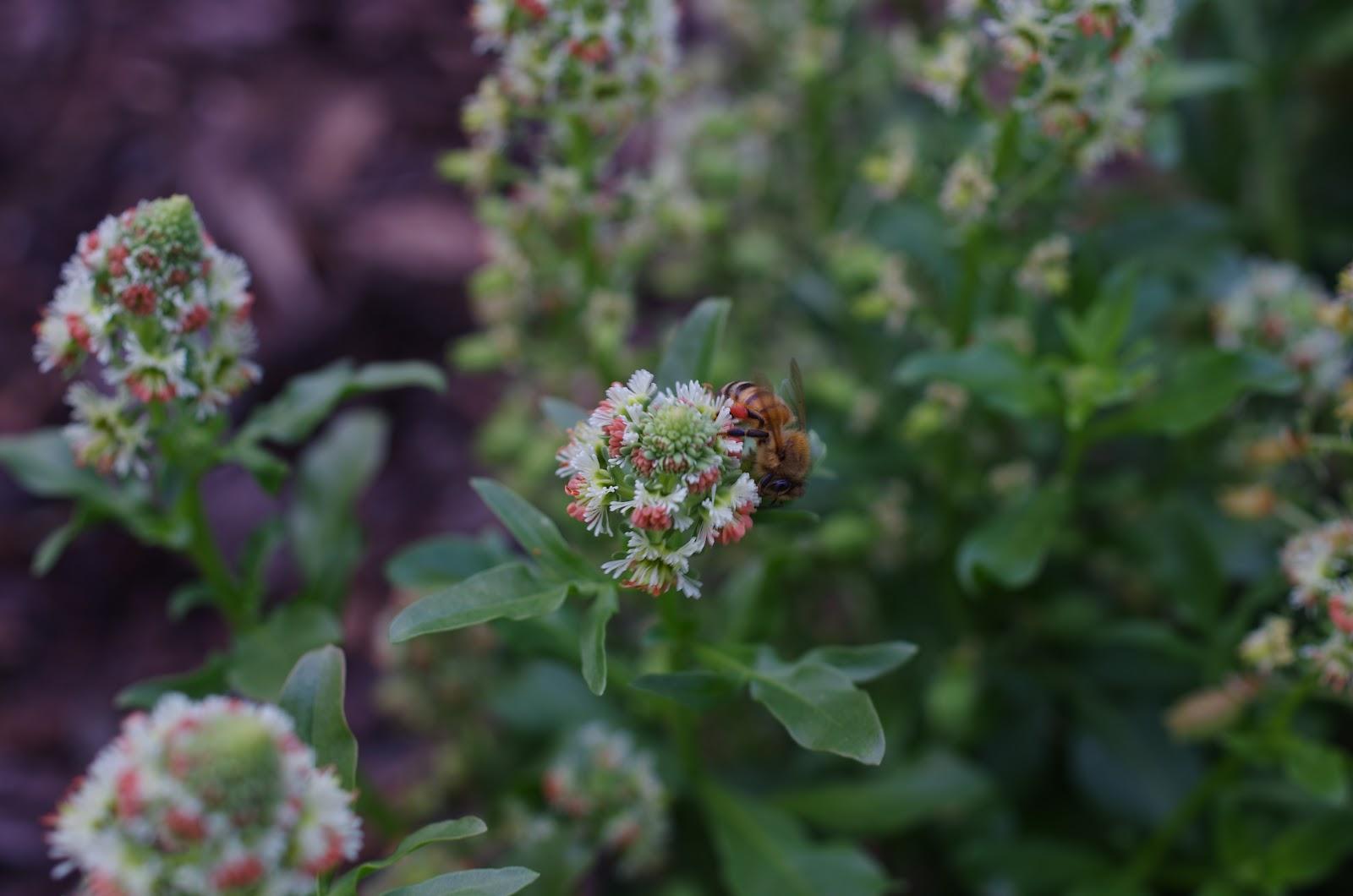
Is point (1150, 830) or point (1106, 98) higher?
point (1106, 98)

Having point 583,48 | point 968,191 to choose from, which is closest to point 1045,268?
point 968,191

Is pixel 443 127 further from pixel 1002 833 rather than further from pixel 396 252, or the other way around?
pixel 1002 833

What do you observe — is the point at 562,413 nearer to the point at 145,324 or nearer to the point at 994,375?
the point at 145,324

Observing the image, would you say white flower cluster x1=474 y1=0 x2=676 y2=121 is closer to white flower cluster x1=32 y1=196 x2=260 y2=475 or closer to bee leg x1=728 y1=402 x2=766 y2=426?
white flower cluster x1=32 y1=196 x2=260 y2=475

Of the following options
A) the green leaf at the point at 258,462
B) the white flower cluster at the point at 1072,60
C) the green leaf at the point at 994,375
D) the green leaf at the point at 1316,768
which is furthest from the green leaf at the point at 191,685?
the green leaf at the point at 1316,768

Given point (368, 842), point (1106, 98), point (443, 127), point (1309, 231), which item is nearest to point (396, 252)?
point (443, 127)

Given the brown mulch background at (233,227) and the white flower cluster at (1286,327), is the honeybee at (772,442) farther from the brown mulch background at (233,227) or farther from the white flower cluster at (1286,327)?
the brown mulch background at (233,227)
